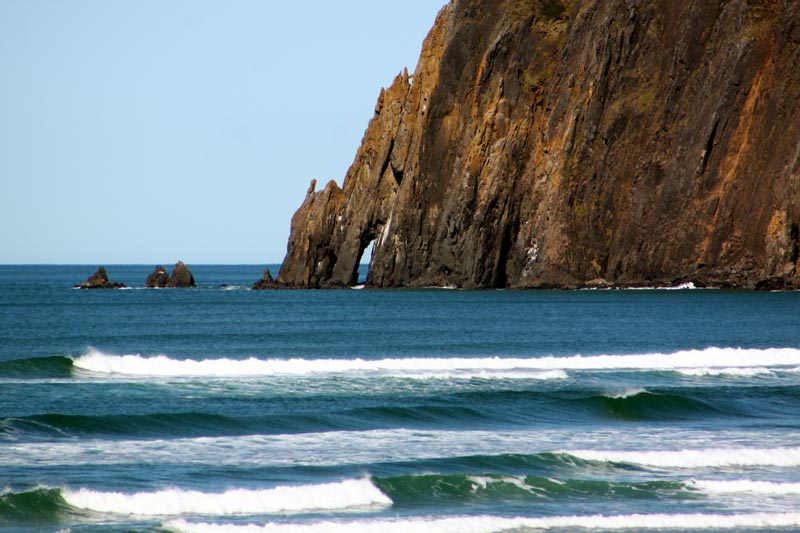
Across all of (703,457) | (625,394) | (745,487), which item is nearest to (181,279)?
(625,394)

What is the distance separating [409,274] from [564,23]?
30.1 metres

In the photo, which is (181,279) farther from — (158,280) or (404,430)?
(404,430)

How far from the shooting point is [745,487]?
1997 cm

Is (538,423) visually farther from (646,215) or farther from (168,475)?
(646,215)

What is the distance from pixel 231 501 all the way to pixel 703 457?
→ 10282mm

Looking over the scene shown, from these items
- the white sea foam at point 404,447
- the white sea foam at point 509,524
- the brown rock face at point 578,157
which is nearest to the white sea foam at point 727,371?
the white sea foam at point 404,447

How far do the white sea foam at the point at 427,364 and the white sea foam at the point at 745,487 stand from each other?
16.2 meters

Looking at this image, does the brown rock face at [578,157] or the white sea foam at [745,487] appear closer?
the white sea foam at [745,487]

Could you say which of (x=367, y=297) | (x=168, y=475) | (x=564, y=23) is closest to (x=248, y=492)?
(x=168, y=475)

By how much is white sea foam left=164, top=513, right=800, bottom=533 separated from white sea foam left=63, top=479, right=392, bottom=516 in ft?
3.35

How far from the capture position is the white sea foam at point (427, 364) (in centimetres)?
3781

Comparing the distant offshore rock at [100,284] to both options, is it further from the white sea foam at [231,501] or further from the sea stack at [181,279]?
the white sea foam at [231,501]

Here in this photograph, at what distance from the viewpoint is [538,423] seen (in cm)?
2723

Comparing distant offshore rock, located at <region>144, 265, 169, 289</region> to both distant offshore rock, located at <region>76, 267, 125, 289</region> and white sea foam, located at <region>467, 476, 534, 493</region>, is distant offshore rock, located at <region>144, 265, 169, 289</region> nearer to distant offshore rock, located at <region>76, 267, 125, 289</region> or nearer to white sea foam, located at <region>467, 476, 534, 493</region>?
distant offshore rock, located at <region>76, 267, 125, 289</region>
